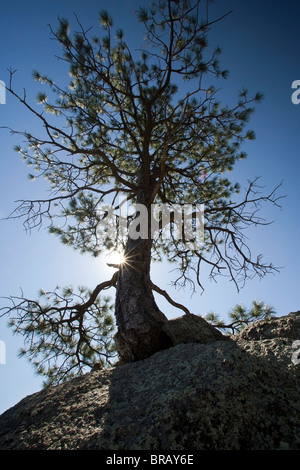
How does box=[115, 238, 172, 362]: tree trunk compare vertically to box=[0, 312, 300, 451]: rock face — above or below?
above

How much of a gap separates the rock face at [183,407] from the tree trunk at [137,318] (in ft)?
0.73

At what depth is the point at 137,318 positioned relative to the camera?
168 centimetres

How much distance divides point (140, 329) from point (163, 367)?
1.35 feet

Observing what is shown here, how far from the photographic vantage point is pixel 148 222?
8.26 ft

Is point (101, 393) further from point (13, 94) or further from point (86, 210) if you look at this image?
point (13, 94)

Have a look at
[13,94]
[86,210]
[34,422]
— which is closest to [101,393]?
[34,422]

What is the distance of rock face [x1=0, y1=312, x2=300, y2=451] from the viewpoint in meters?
0.74

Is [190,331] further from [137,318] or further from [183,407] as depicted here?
[183,407]

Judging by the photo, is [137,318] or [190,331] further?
[190,331]

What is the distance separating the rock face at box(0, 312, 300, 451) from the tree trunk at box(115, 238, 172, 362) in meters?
0.22

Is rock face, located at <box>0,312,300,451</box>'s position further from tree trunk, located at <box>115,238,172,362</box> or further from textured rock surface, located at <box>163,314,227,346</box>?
textured rock surface, located at <box>163,314,227,346</box>

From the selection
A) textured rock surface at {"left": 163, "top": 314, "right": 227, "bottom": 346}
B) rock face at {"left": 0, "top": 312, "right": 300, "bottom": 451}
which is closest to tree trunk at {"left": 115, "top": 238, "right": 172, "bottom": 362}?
textured rock surface at {"left": 163, "top": 314, "right": 227, "bottom": 346}

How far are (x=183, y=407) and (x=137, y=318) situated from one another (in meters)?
0.87

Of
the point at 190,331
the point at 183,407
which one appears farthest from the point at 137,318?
the point at 183,407
